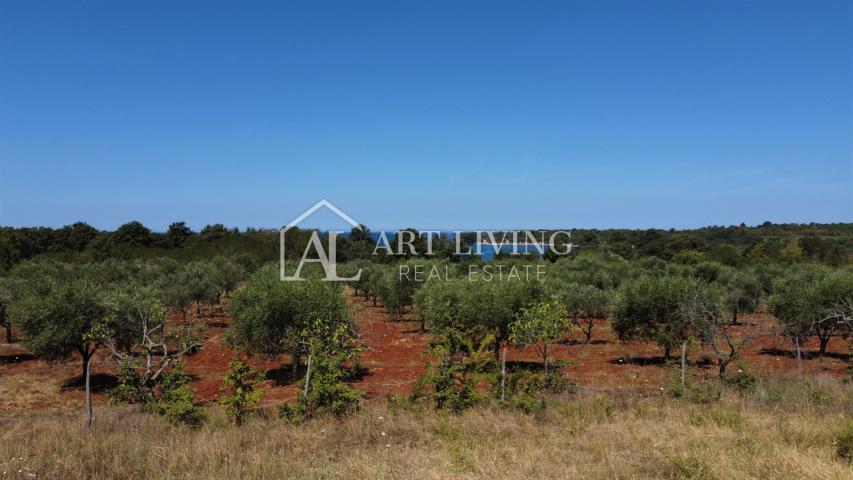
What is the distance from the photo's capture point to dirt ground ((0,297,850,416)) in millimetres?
16516

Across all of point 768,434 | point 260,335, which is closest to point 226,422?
point 768,434

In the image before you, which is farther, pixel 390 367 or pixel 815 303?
pixel 390 367

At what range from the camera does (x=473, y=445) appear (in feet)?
21.4

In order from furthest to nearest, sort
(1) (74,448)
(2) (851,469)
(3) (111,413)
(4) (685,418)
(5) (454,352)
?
(5) (454,352)
(3) (111,413)
(4) (685,418)
(1) (74,448)
(2) (851,469)

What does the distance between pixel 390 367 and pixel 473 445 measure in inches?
610

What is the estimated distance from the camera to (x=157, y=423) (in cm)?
802

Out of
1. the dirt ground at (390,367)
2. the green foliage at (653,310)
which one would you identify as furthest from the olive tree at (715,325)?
the dirt ground at (390,367)

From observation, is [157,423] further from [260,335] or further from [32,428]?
[260,335]

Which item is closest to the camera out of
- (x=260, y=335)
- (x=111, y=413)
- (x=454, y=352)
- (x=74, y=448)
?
(x=74, y=448)

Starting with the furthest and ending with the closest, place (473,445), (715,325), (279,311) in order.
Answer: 1. (279,311)
2. (715,325)
3. (473,445)

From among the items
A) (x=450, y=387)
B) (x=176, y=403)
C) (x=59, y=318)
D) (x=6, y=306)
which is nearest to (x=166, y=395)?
(x=176, y=403)

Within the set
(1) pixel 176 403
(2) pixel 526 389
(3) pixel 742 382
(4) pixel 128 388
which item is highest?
(4) pixel 128 388

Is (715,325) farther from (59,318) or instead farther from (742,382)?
(59,318)

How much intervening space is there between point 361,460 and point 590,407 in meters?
4.63
